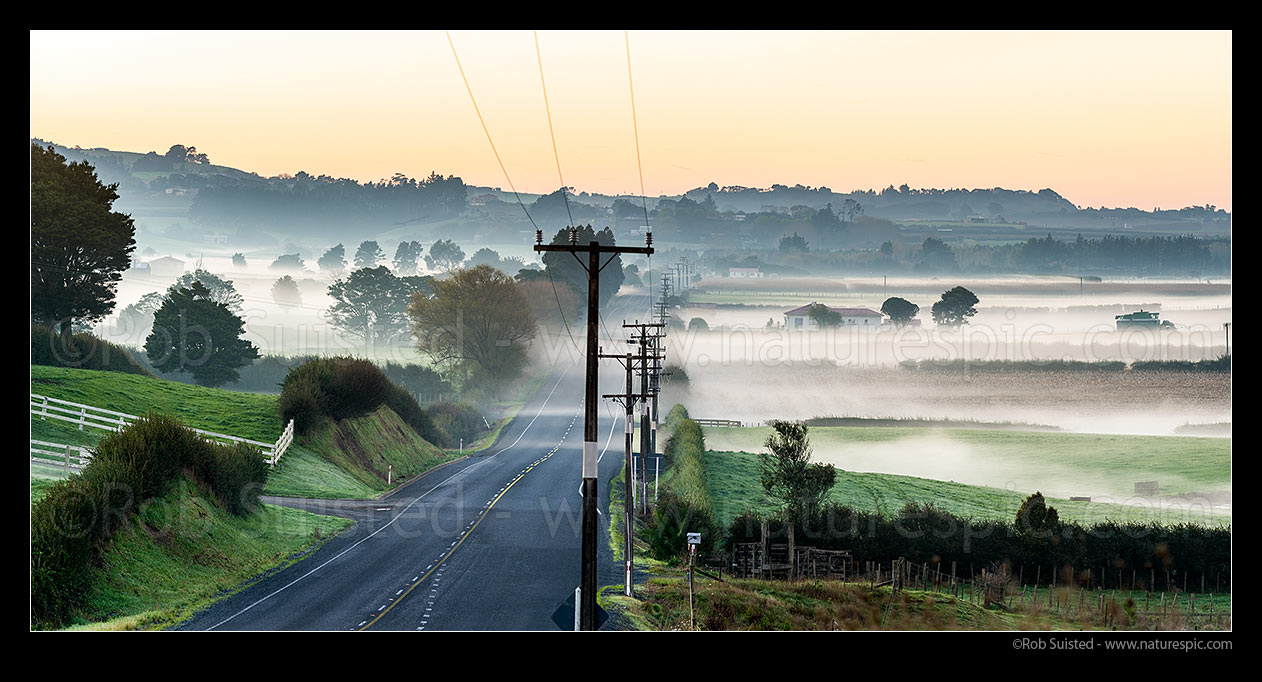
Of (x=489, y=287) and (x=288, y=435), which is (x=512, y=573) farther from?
(x=489, y=287)

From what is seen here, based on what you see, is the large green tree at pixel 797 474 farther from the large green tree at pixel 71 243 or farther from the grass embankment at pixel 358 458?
the large green tree at pixel 71 243

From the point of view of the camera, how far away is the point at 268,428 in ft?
218

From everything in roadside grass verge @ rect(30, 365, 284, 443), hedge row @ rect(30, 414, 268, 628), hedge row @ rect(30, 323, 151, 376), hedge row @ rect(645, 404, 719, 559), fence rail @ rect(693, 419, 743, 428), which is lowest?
hedge row @ rect(645, 404, 719, 559)

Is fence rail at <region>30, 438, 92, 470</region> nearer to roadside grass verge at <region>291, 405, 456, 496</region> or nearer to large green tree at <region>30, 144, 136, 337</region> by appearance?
roadside grass verge at <region>291, 405, 456, 496</region>

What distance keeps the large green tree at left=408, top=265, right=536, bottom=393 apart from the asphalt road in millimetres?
57007

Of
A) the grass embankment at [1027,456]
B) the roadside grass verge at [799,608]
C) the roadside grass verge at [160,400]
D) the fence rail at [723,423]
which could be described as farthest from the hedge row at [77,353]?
the fence rail at [723,423]

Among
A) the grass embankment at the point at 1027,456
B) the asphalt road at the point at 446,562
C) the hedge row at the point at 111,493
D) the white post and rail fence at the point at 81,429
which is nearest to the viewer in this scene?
the hedge row at the point at 111,493

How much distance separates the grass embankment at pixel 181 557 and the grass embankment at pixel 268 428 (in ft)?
30.0

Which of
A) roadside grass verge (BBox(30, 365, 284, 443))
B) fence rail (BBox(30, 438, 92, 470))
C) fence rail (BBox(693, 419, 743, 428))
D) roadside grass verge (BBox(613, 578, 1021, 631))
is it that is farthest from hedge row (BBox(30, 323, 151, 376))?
fence rail (BBox(693, 419, 743, 428))

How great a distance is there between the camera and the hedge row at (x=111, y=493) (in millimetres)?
34750

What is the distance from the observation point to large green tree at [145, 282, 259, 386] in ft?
342

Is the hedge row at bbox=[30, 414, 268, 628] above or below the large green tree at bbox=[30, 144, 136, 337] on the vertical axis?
below
